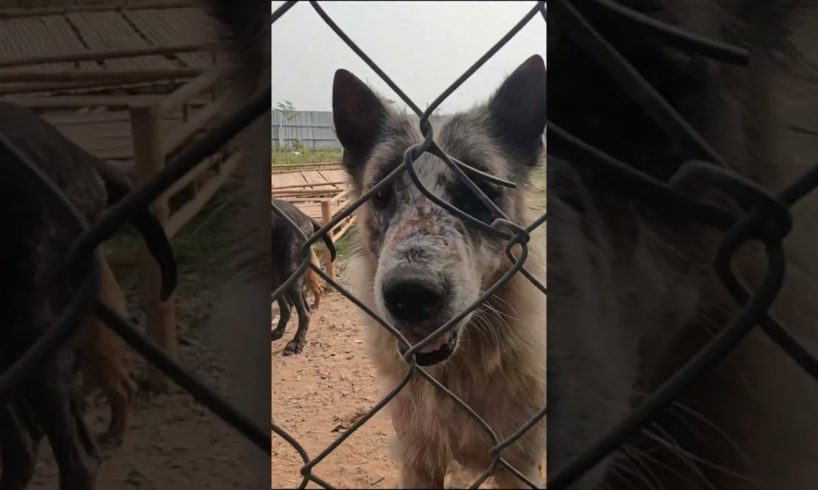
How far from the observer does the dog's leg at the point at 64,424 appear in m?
0.38

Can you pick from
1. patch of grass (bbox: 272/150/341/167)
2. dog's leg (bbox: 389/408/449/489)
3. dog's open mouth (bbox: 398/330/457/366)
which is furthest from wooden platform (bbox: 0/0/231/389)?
dog's leg (bbox: 389/408/449/489)

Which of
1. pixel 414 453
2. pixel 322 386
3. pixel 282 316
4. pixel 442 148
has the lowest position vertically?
pixel 414 453

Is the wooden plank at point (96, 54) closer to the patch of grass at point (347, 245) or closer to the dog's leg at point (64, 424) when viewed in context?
the dog's leg at point (64, 424)

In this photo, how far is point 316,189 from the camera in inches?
22.7

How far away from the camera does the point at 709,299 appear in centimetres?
40

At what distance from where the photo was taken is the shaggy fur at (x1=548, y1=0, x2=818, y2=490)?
1.24ft

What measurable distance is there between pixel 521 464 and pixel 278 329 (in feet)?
1.74

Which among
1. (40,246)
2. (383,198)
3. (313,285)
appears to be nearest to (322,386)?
(313,285)

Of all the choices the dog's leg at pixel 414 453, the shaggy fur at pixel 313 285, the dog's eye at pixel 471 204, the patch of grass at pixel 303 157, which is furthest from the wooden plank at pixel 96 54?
the dog's leg at pixel 414 453

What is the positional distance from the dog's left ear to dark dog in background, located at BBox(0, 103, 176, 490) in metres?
0.42

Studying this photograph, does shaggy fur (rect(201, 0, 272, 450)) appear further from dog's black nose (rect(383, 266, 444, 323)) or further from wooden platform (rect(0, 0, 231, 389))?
dog's black nose (rect(383, 266, 444, 323))

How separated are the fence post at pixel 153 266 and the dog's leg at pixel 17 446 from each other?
0.08 meters

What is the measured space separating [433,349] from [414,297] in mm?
62

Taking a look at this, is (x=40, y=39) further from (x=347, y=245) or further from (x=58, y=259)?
(x=347, y=245)
